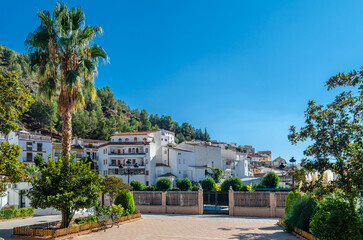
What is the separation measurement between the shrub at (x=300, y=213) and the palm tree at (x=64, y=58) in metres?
12.0

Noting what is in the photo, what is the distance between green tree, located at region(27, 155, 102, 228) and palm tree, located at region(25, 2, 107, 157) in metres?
1.48

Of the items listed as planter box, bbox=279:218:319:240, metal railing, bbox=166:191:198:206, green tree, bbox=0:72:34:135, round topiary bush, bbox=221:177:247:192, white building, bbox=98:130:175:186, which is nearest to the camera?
green tree, bbox=0:72:34:135

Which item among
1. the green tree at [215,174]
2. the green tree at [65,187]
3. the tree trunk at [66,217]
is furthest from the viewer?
the green tree at [215,174]

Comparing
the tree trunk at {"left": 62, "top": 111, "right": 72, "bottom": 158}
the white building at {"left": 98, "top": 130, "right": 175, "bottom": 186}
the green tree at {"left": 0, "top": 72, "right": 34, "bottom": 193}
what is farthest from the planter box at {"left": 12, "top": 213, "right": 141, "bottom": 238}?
the white building at {"left": 98, "top": 130, "right": 175, "bottom": 186}

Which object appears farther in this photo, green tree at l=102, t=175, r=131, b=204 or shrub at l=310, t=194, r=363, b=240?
green tree at l=102, t=175, r=131, b=204

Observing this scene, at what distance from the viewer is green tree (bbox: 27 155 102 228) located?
15.4 metres

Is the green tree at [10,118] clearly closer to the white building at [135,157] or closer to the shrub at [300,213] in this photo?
the shrub at [300,213]

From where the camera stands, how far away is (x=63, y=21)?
58.4ft

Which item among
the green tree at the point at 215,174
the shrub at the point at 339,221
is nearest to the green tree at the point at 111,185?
the shrub at the point at 339,221

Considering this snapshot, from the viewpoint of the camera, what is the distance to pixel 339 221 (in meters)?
10.8

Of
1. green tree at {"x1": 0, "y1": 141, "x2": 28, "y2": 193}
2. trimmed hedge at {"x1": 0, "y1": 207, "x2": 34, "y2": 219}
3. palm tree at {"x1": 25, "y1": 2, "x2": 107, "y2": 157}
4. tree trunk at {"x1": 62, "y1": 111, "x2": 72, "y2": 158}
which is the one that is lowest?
trimmed hedge at {"x1": 0, "y1": 207, "x2": 34, "y2": 219}

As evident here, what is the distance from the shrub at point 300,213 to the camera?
15086 mm

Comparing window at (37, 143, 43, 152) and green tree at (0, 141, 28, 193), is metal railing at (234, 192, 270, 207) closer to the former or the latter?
green tree at (0, 141, 28, 193)

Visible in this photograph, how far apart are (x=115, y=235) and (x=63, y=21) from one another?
11.9 meters
